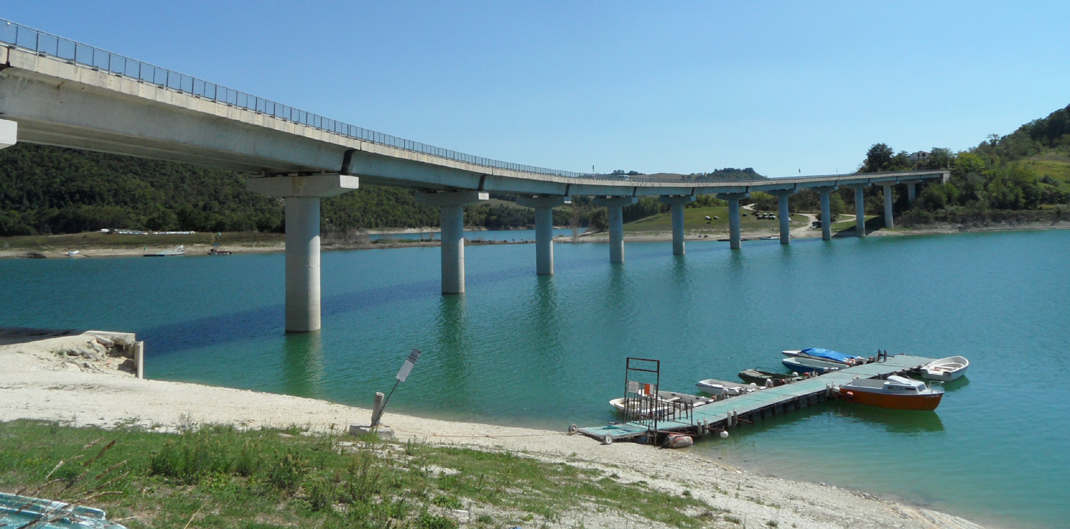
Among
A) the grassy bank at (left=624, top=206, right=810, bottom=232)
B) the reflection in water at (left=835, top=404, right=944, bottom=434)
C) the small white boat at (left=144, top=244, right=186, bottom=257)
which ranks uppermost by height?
the grassy bank at (left=624, top=206, right=810, bottom=232)

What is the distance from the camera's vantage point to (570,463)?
1535 centimetres

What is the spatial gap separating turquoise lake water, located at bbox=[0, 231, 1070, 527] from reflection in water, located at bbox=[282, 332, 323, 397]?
0.54 feet

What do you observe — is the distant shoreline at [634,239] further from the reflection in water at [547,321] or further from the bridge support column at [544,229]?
the reflection in water at [547,321]

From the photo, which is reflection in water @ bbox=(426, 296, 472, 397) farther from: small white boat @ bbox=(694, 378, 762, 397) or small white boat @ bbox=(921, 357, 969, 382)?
small white boat @ bbox=(921, 357, 969, 382)

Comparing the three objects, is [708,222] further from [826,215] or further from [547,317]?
[547,317]

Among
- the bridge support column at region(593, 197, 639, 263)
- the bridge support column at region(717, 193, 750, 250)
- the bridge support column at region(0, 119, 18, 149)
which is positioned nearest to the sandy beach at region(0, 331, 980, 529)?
the bridge support column at region(0, 119, 18, 149)

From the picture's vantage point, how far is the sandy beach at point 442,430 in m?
13.6

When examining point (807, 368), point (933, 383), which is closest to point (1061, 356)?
point (933, 383)

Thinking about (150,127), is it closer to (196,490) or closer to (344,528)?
(196,490)

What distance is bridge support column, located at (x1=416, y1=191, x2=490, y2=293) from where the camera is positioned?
58438mm

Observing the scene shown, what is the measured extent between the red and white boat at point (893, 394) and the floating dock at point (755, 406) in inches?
33.5

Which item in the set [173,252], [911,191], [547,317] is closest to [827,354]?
[547,317]

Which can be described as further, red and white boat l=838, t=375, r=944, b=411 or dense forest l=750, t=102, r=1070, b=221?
dense forest l=750, t=102, r=1070, b=221

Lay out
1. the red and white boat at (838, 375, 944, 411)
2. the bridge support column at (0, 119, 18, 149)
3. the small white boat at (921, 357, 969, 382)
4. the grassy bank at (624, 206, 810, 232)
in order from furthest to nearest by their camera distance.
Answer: the grassy bank at (624, 206, 810, 232), the small white boat at (921, 357, 969, 382), the red and white boat at (838, 375, 944, 411), the bridge support column at (0, 119, 18, 149)
